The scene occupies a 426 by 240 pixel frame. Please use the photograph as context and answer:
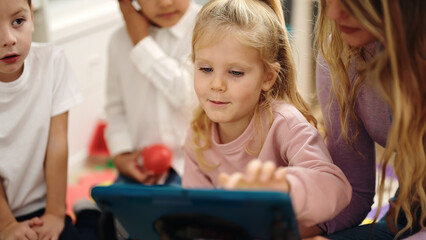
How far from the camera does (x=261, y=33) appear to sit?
3.01 ft

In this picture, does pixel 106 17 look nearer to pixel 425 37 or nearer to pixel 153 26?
pixel 153 26

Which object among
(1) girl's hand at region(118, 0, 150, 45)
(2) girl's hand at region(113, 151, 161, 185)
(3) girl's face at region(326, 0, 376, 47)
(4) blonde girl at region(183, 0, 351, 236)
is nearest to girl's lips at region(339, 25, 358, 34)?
(3) girl's face at region(326, 0, 376, 47)

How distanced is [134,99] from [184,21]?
10.7 inches

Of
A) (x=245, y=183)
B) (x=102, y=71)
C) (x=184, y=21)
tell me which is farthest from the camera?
(x=102, y=71)

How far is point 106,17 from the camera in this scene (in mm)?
2248

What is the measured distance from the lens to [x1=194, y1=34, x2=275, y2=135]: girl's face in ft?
2.97

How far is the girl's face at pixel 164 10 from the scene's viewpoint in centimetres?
127

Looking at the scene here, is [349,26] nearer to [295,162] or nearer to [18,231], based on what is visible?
[295,162]

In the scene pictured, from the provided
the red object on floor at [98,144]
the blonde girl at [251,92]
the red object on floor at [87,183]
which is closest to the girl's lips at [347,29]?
the blonde girl at [251,92]

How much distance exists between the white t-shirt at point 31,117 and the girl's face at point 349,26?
61 centimetres

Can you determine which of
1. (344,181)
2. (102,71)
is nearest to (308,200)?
(344,181)

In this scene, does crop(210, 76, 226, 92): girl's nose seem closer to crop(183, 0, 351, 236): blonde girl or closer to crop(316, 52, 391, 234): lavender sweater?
crop(183, 0, 351, 236): blonde girl

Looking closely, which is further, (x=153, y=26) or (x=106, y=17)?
(x=106, y=17)

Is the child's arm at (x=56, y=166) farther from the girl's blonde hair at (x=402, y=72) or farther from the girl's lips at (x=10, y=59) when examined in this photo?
the girl's blonde hair at (x=402, y=72)
